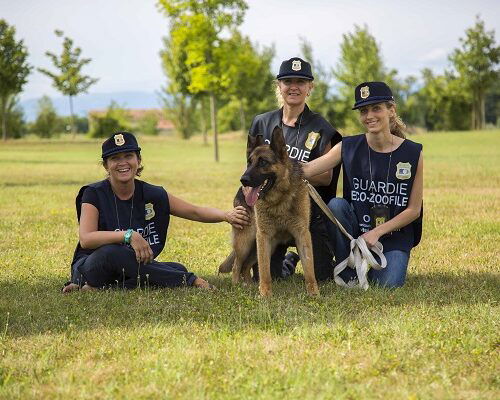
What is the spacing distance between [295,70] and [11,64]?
53189 mm

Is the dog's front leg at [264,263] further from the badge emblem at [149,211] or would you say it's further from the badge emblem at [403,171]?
the badge emblem at [403,171]

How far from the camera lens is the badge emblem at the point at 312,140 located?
670 centimetres

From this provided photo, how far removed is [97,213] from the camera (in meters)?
6.35

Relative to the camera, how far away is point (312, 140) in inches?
264

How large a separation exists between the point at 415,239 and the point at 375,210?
2.03ft

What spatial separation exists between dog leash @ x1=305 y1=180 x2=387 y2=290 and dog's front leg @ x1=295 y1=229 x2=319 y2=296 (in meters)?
0.47

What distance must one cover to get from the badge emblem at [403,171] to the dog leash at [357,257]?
2.23 feet

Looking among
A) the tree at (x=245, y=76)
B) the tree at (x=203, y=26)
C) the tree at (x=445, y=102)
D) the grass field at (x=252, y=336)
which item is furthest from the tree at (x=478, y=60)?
the grass field at (x=252, y=336)

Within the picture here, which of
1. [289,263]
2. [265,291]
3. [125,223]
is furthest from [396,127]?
[125,223]

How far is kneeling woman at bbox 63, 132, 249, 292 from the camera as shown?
617 cm

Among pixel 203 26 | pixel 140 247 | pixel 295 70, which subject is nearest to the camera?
pixel 140 247

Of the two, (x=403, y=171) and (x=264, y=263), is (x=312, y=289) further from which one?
(x=403, y=171)

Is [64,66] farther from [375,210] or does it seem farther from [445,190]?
[375,210]

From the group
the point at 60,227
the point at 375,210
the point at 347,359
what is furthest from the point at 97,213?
the point at 60,227
